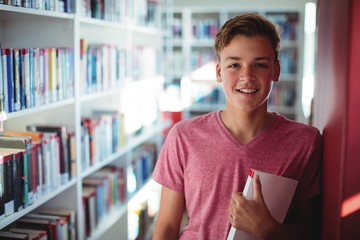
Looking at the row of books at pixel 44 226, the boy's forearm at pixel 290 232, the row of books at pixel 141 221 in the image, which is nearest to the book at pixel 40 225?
the row of books at pixel 44 226

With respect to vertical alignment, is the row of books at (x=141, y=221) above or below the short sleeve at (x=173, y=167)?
below

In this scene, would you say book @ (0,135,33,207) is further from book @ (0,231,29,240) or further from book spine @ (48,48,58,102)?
book spine @ (48,48,58,102)

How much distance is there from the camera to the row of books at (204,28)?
212 inches

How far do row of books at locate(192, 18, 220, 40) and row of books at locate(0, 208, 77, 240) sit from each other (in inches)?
141

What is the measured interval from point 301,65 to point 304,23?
1.59 feet

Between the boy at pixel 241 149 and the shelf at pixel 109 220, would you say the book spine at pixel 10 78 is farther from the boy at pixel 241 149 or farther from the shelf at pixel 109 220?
the shelf at pixel 109 220

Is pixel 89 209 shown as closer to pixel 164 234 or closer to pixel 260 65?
pixel 164 234

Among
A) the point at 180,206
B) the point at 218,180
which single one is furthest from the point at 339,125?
the point at 180,206

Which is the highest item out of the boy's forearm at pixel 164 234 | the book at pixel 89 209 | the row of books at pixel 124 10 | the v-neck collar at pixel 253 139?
the row of books at pixel 124 10

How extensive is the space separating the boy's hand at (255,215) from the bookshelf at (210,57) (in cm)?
422

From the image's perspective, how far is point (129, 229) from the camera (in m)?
2.84

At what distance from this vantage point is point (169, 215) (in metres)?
1.37

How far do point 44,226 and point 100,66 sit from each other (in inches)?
44.5

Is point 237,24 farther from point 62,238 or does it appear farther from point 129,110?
point 129,110
